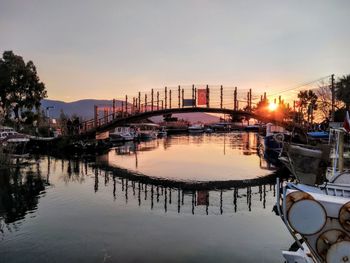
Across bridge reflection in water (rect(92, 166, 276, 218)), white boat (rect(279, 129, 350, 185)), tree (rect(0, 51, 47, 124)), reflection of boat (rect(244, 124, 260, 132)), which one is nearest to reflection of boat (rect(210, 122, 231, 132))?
reflection of boat (rect(244, 124, 260, 132))

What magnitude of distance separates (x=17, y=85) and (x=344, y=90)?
2397 inches

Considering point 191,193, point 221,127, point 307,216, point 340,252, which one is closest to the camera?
point 340,252

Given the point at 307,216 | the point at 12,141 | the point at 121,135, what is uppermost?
the point at 121,135

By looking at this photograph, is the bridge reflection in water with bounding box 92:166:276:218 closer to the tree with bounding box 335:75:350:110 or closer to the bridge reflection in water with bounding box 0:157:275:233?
the bridge reflection in water with bounding box 0:157:275:233

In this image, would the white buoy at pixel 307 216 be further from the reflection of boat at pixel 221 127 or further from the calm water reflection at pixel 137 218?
the reflection of boat at pixel 221 127

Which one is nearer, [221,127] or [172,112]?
[172,112]

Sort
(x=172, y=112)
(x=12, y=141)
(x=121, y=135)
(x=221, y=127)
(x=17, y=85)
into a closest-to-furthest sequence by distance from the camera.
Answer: (x=12, y=141), (x=172, y=112), (x=17, y=85), (x=121, y=135), (x=221, y=127)

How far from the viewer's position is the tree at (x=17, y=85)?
71812 millimetres

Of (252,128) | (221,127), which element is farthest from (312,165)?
(221,127)

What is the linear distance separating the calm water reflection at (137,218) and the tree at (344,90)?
3394 centimetres

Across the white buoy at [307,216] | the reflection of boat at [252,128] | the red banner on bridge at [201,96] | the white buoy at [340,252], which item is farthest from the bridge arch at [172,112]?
the reflection of boat at [252,128]

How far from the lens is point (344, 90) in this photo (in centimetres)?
6619

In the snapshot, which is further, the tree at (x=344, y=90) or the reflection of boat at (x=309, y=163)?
the tree at (x=344, y=90)

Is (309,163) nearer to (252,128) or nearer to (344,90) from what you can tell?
(344,90)
